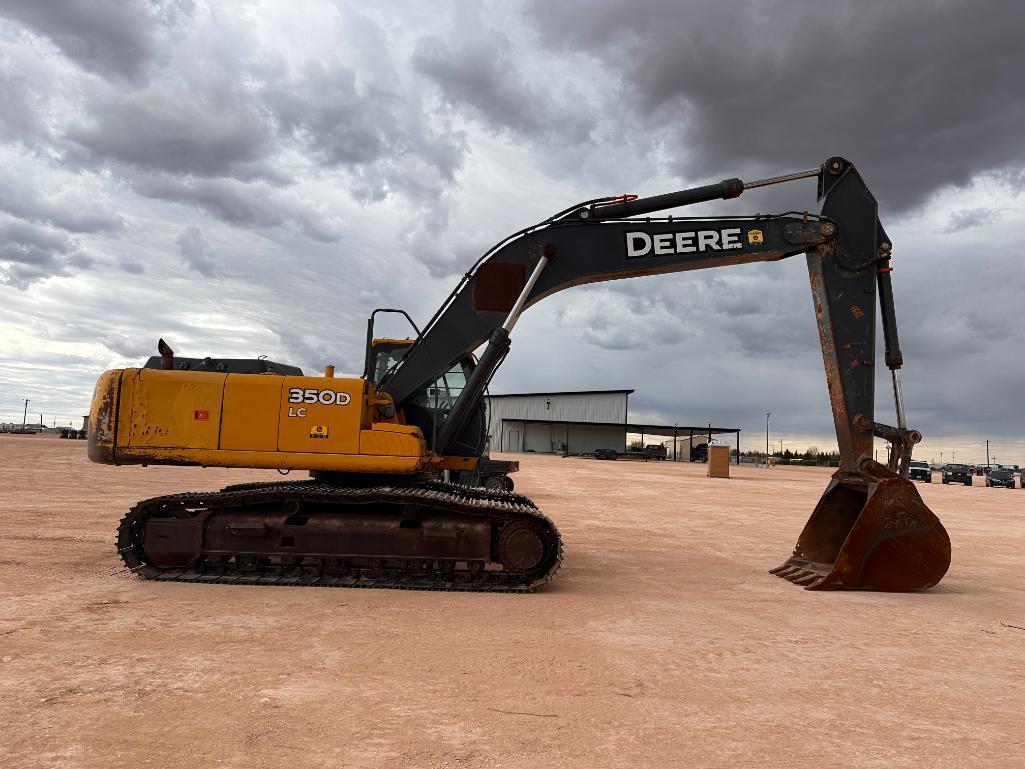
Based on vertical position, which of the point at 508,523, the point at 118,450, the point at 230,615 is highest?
the point at 118,450

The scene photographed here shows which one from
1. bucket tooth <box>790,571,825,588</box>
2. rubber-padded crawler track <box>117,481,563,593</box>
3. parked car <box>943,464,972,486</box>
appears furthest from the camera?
parked car <box>943,464,972,486</box>

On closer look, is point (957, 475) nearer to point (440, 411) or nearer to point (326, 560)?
point (440, 411)

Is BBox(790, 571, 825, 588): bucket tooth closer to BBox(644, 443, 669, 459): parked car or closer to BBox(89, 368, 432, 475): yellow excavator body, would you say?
BBox(89, 368, 432, 475): yellow excavator body

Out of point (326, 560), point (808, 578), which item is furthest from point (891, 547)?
point (326, 560)

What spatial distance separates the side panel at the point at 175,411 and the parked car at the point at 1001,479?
46518mm

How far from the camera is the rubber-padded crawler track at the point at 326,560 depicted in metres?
7.29

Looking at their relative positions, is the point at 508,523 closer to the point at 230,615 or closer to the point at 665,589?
the point at 665,589

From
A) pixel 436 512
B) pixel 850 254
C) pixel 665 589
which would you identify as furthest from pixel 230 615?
pixel 850 254

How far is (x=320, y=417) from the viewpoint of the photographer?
7727 mm

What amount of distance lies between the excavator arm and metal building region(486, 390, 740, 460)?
2544 inches

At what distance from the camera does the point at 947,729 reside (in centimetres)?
387

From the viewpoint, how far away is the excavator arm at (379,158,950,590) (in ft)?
27.7

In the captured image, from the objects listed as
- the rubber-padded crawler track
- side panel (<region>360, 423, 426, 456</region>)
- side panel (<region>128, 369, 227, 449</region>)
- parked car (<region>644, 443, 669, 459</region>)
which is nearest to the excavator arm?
side panel (<region>360, 423, 426, 456</region>)

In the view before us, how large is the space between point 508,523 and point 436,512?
83 cm
